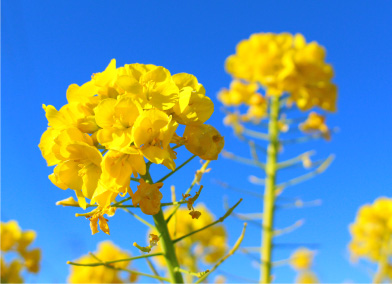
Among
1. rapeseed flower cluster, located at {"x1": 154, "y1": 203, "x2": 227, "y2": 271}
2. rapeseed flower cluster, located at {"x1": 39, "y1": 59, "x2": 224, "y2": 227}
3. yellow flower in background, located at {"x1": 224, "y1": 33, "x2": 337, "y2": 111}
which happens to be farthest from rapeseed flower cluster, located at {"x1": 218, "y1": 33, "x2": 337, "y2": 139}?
rapeseed flower cluster, located at {"x1": 39, "y1": 59, "x2": 224, "y2": 227}

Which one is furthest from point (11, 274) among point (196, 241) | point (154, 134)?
point (154, 134)

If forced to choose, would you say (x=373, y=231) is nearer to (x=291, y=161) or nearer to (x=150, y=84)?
(x=291, y=161)

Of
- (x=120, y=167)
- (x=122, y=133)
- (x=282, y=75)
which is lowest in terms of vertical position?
(x=120, y=167)

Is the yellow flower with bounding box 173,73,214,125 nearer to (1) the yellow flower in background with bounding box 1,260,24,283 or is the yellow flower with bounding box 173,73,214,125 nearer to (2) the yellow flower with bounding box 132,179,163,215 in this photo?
(2) the yellow flower with bounding box 132,179,163,215

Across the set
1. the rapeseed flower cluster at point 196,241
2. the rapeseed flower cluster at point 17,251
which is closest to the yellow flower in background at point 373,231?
the rapeseed flower cluster at point 196,241

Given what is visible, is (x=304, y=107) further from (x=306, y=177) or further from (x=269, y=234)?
(x=269, y=234)

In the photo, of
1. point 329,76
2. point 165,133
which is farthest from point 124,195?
point 329,76

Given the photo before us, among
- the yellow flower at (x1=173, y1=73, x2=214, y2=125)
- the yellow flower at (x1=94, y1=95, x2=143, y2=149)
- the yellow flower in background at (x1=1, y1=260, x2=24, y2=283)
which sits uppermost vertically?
the yellow flower in background at (x1=1, y1=260, x2=24, y2=283)
